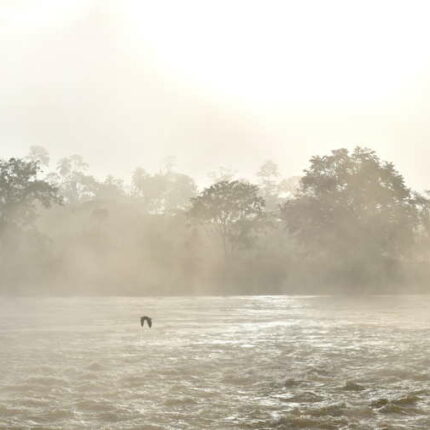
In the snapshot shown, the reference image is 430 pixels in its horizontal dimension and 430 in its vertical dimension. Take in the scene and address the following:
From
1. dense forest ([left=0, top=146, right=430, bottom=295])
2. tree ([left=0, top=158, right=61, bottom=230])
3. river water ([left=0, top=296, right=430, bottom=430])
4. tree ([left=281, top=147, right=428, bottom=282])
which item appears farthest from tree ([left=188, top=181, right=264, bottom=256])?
river water ([left=0, top=296, right=430, bottom=430])

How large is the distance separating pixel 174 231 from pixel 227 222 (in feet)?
34.3

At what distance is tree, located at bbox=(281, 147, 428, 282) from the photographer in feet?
228

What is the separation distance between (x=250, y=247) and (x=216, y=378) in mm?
63739

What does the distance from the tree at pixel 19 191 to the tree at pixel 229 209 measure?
728 inches

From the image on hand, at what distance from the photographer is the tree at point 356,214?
6944cm

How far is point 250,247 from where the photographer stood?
74.9m

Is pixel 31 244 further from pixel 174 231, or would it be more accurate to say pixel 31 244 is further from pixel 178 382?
pixel 178 382

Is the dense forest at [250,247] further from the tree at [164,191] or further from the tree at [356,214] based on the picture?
the tree at [164,191]

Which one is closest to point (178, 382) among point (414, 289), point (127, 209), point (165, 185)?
point (414, 289)

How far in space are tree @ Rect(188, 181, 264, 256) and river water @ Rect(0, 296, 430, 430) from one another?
185 feet

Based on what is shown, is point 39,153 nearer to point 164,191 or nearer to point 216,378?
point 164,191

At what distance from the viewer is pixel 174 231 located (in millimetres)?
86062

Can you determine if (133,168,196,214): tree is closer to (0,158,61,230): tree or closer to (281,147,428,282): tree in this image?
(0,158,61,230): tree

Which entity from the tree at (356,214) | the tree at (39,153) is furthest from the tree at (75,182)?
the tree at (356,214)
